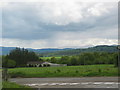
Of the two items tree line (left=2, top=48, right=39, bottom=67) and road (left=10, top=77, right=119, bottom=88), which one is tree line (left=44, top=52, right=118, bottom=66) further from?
road (left=10, top=77, right=119, bottom=88)

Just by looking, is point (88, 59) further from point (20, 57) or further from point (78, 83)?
point (78, 83)

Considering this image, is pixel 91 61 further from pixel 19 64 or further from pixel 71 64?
pixel 19 64

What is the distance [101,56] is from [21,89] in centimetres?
2633

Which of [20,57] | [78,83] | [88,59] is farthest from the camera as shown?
[88,59]

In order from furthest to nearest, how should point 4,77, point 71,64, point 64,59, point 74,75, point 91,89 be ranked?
point 64,59
point 71,64
point 74,75
point 4,77
point 91,89

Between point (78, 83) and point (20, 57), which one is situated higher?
point (20, 57)

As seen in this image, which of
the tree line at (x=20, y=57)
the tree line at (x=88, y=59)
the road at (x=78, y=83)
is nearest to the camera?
the road at (x=78, y=83)

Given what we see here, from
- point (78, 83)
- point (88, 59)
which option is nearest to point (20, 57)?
point (88, 59)

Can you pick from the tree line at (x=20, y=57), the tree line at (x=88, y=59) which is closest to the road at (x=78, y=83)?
the tree line at (x=20, y=57)

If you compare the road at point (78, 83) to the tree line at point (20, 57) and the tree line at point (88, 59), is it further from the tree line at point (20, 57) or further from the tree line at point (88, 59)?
the tree line at point (88, 59)

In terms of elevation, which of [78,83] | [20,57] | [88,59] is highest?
[20,57]

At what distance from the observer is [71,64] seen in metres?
32.8

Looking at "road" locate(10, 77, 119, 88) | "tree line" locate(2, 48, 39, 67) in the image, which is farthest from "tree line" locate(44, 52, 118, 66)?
"road" locate(10, 77, 119, 88)

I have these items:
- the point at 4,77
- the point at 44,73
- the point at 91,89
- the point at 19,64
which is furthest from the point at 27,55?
the point at 91,89
